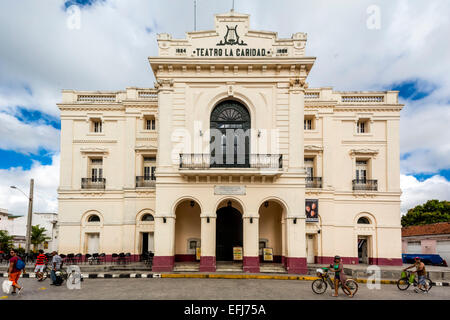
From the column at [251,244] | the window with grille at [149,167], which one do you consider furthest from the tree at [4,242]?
the column at [251,244]

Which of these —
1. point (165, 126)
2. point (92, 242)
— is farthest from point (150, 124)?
point (92, 242)

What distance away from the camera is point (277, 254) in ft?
64.7

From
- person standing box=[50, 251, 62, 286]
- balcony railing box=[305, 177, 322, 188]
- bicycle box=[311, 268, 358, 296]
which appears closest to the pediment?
balcony railing box=[305, 177, 322, 188]

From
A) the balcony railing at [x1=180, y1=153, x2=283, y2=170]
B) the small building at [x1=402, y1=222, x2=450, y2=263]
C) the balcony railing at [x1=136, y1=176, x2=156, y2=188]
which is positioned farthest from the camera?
the small building at [x1=402, y1=222, x2=450, y2=263]

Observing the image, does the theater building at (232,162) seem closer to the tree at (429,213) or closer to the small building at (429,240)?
the small building at (429,240)

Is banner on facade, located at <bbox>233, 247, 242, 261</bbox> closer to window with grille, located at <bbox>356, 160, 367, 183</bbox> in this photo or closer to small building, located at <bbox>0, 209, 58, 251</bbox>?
window with grille, located at <bbox>356, 160, 367, 183</bbox>

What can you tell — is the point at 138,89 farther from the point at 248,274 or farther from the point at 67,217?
the point at 248,274

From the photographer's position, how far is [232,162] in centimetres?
1802

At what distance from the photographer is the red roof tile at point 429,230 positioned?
88.2 ft

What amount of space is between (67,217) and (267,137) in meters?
14.5

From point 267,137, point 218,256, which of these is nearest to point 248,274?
point 218,256

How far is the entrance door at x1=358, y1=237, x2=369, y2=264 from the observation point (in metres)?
22.4

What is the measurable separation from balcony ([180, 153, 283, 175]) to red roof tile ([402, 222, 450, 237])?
18290 mm
